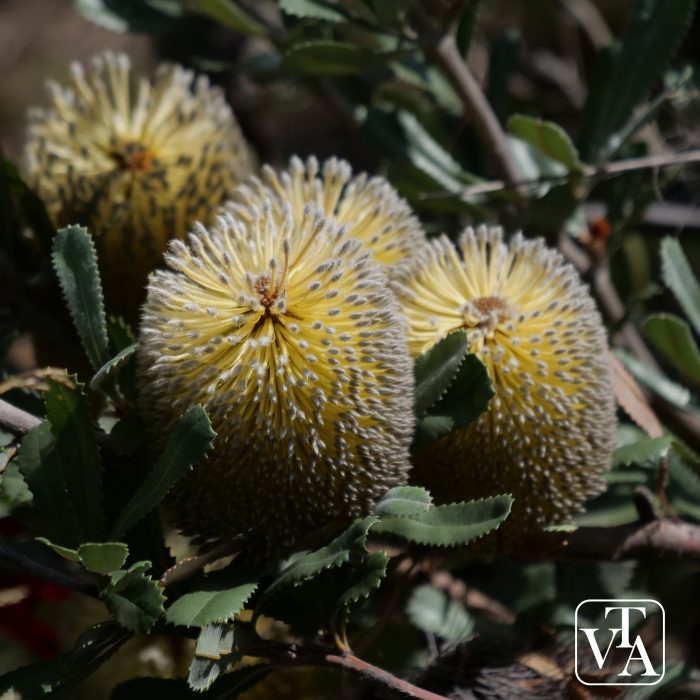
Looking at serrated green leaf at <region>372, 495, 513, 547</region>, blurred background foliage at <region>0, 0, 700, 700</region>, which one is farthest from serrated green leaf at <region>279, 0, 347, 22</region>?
serrated green leaf at <region>372, 495, 513, 547</region>

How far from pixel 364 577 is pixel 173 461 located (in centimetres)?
18

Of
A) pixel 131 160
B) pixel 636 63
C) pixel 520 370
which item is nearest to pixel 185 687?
pixel 520 370

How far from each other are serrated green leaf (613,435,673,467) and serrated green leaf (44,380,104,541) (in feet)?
1.67

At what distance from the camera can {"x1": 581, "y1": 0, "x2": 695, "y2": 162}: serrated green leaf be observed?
1.25 metres

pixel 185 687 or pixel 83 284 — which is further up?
pixel 83 284

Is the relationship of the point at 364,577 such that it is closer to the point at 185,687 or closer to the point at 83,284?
the point at 185,687

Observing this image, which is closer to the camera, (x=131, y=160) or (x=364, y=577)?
(x=364, y=577)

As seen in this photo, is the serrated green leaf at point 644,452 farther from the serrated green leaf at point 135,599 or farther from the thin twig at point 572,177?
the serrated green leaf at point 135,599

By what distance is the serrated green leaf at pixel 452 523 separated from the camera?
808 millimetres

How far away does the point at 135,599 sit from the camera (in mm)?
773

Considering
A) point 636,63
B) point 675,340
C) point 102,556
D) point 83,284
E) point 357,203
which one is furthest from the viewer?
point 636,63

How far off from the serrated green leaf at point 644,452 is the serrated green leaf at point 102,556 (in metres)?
0.51

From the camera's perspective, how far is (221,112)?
49.1 inches

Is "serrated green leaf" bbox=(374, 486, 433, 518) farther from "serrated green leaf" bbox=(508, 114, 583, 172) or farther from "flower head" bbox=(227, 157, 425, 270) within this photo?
"serrated green leaf" bbox=(508, 114, 583, 172)
